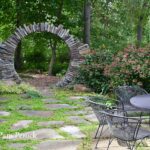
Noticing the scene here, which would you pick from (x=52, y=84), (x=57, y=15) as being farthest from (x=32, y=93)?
(x=57, y=15)

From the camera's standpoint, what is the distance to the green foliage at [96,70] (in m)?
8.91

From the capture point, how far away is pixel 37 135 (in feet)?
15.7

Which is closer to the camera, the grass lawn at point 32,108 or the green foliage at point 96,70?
the grass lawn at point 32,108

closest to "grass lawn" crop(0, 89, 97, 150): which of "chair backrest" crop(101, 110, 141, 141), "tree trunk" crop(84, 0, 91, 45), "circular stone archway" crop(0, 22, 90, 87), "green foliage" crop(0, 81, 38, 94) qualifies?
"green foliage" crop(0, 81, 38, 94)

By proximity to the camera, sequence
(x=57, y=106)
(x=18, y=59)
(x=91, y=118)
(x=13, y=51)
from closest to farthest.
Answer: (x=91, y=118) → (x=57, y=106) → (x=13, y=51) → (x=18, y=59)

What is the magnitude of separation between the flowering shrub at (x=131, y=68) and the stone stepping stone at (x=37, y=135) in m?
3.33

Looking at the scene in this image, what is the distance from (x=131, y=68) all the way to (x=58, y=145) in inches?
156

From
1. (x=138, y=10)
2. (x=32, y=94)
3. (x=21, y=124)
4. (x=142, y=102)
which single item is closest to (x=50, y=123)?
(x=21, y=124)

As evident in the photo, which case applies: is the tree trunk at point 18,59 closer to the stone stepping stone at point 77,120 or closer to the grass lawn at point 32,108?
the grass lawn at point 32,108

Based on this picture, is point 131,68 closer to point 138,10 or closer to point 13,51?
point 13,51

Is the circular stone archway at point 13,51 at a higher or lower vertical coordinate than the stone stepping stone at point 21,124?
higher

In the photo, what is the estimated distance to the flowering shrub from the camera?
7754mm

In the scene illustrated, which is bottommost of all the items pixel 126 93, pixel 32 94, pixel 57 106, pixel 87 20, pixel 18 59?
pixel 57 106

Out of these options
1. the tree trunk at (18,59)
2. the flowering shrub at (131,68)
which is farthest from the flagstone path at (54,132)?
the tree trunk at (18,59)
